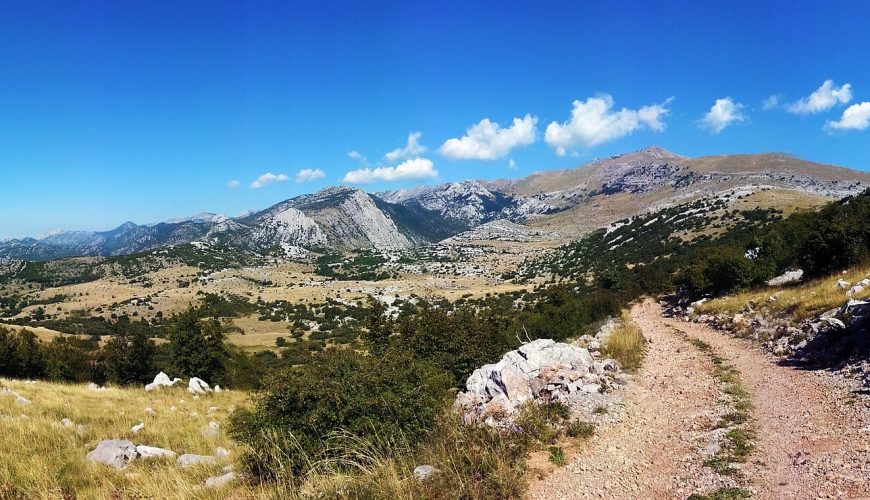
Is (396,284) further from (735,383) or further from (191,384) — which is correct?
(735,383)

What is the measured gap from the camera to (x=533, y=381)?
1446 cm

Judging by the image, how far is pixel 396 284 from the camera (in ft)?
589

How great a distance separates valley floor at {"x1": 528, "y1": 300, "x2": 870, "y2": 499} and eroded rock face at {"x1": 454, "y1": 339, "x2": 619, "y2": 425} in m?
1.52

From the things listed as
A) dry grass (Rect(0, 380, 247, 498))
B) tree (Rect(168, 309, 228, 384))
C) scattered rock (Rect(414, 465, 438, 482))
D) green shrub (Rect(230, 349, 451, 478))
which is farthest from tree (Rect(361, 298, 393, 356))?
scattered rock (Rect(414, 465, 438, 482))

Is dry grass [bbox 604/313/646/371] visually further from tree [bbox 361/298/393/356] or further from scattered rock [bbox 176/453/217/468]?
tree [bbox 361/298/393/356]

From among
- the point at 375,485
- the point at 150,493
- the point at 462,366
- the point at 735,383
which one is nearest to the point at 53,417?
the point at 150,493

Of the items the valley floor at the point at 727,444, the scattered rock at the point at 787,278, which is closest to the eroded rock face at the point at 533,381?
the valley floor at the point at 727,444

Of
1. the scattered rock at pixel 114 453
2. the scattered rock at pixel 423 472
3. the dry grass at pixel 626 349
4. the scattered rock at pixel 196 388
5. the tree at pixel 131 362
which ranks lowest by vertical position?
the tree at pixel 131 362

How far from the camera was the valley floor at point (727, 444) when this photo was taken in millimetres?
7355

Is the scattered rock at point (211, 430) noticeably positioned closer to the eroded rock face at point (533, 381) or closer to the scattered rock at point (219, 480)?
the scattered rock at point (219, 480)

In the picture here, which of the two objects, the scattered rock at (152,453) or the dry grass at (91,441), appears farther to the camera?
the scattered rock at (152,453)

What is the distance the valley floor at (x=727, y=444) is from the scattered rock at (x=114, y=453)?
908cm

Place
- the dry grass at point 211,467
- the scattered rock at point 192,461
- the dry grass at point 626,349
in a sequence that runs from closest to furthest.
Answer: the dry grass at point 211,467 < the scattered rock at point 192,461 < the dry grass at point 626,349

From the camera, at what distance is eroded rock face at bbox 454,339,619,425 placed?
13.2 metres
